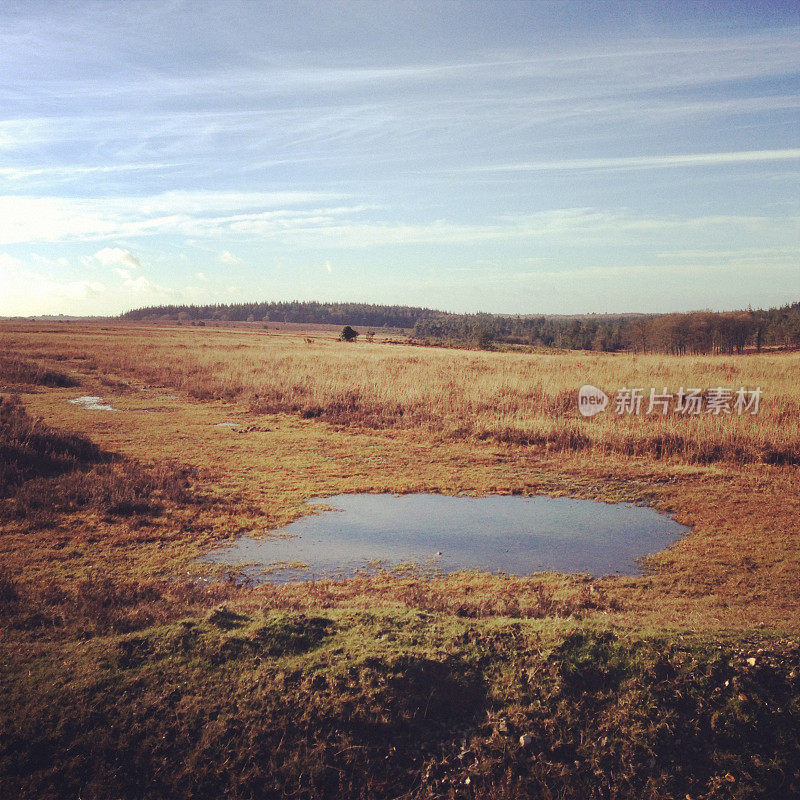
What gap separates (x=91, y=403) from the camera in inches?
843

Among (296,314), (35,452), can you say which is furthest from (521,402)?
(296,314)

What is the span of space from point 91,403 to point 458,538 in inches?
702

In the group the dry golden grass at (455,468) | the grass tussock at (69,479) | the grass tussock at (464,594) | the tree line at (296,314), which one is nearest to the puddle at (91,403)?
the dry golden grass at (455,468)

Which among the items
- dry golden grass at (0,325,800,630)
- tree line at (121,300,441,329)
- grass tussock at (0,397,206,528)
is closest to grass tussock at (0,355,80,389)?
dry golden grass at (0,325,800,630)

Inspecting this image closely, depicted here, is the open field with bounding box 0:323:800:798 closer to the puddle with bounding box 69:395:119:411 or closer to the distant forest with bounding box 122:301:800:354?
the puddle with bounding box 69:395:119:411

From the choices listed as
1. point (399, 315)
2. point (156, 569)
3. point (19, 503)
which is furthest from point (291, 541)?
point (399, 315)

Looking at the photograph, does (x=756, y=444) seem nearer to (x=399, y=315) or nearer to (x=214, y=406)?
(x=214, y=406)

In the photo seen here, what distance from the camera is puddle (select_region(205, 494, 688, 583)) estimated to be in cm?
800

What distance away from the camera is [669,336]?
61.7m

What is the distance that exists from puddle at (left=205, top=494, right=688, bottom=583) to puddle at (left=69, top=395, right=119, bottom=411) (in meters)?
13.0

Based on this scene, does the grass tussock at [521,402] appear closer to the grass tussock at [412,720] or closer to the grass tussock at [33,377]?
the grass tussock at [33,377]

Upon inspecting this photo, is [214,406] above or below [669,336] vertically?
below

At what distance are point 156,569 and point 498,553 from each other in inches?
190

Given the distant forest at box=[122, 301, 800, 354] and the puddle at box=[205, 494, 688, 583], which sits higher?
the distant forest at box=[122, 301, 800, 354]
